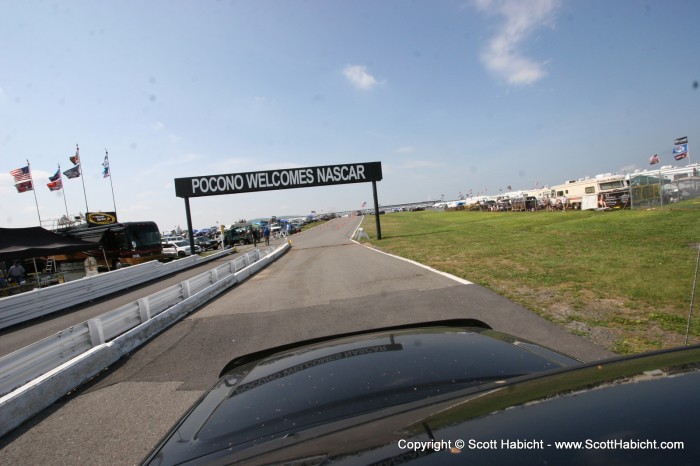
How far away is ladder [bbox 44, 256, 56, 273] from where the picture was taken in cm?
2801

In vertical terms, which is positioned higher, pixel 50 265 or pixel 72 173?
pixel 72 173

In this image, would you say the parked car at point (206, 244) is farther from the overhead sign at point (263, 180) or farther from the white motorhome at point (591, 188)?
the white motorhome at point (591, 188)

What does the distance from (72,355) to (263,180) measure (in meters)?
24.5

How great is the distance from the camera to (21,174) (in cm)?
3077

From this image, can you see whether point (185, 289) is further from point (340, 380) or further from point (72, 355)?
point (340, 380)

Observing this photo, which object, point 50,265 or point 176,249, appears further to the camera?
point 176,249

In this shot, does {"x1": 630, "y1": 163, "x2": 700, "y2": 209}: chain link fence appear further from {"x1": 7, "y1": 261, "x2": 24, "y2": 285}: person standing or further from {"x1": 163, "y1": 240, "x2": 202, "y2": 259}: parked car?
{"x1": 7, "y1": 261, "x2": 24, "y2": 285}: person standing

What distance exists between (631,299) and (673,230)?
11518 millimetres

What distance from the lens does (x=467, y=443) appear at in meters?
1.31

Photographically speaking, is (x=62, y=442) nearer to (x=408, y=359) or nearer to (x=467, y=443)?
(x=408, y=359)

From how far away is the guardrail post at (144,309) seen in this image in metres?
8.14

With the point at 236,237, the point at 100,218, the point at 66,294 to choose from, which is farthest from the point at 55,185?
the point at 66,294

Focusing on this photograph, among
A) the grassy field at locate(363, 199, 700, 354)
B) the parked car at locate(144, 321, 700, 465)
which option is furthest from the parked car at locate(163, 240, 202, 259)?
the parked car at locate(144, 321, 700, 465)

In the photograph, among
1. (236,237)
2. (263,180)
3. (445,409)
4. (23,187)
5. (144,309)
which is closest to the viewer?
(445,409)
